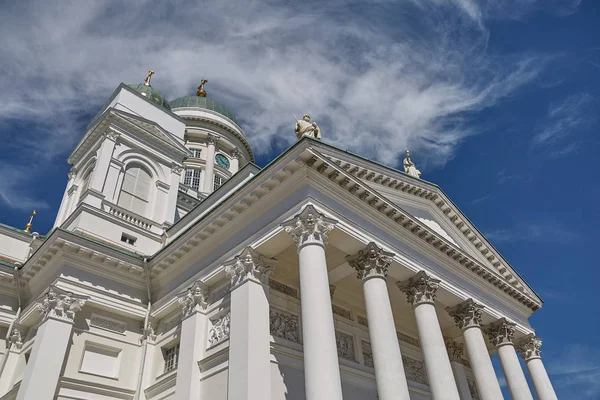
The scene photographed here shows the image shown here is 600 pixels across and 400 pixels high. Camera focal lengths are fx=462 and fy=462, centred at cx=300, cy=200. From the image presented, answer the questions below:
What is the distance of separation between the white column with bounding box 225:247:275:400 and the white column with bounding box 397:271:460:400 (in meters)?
4.52

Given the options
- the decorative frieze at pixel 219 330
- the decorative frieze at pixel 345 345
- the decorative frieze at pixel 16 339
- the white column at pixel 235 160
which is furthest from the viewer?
the white column at pixel 235 160

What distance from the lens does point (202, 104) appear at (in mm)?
36000

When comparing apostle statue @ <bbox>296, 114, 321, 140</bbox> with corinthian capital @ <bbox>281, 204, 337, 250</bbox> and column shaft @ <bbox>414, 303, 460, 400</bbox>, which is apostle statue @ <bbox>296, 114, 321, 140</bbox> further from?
column shaft @ <bbox>414, 303, 460, 400</bbox>

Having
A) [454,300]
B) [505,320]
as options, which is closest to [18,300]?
[454,300]

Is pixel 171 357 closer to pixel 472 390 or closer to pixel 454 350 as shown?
pixel 454 350

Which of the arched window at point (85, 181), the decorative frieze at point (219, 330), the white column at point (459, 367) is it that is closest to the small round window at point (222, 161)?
the arched window at point (85, 181)

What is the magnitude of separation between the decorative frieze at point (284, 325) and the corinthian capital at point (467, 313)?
6.03 meters

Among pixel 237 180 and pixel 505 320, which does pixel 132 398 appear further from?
pixel 505 320

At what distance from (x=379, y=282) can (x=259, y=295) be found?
327cm

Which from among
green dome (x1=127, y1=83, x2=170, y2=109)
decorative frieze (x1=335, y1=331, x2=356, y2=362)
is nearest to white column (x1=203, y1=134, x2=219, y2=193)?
green dome (x1=127, y1=83, x2=170, y2=109)

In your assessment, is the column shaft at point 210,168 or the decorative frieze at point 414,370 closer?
the decorative frieze at point 414,370

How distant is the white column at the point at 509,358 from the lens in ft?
53.2

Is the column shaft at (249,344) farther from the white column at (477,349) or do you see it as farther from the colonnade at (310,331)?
the white column at (477,349)

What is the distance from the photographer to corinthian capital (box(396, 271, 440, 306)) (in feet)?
46.1
